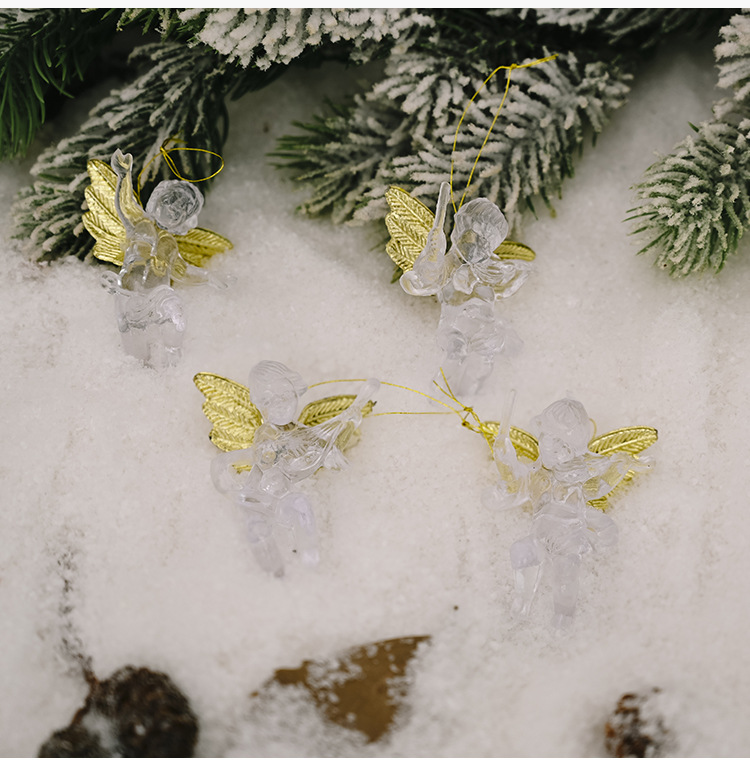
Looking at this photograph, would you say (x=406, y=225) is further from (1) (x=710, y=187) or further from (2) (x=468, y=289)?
(1) (x=710, y=187)

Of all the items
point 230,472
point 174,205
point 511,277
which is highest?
point 511,277

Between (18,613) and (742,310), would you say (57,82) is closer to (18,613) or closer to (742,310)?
(18,613)

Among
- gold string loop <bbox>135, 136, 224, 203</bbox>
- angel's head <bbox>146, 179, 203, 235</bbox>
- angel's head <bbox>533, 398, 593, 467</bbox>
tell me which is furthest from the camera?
gold string loop <bbox>135, 136, 224, 203</bbox>

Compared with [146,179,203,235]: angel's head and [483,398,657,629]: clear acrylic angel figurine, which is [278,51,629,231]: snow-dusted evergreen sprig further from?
[483,398,657,629]: clear acrylic angel figurine

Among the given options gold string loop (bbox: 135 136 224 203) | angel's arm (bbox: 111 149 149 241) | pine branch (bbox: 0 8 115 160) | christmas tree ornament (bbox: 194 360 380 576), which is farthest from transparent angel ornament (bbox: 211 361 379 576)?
pine branch (bbox: 0 8 115 160)

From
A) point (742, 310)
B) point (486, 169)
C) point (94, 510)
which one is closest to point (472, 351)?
point (486, 169)

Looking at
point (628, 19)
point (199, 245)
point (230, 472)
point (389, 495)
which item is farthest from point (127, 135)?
point (628, 19)

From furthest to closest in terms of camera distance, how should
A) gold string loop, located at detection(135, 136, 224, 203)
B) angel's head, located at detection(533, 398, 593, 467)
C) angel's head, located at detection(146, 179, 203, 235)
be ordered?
gold string loop, located at detection(135, 136, 224, 203)
angel's head, located at detection(146, 179, 203, 235)
angel's head, located at detection(533, 398, 593, 467)

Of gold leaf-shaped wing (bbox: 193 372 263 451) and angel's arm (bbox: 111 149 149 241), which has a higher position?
angel's arm (bbox: 111 149 149 241)
